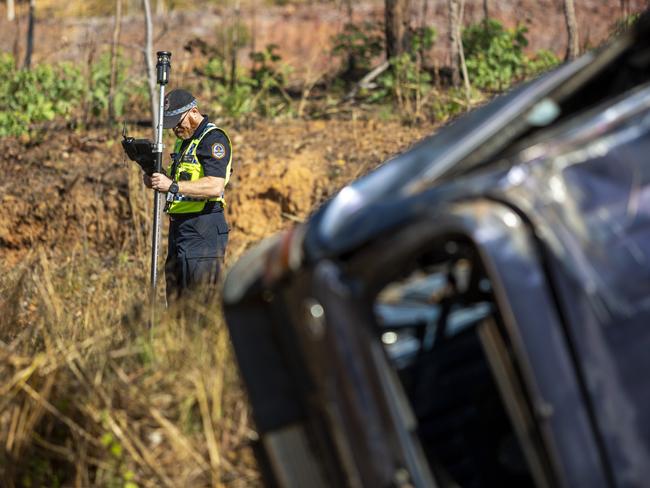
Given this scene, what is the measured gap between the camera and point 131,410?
441 cm

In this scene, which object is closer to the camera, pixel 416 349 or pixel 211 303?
pixel 416 349

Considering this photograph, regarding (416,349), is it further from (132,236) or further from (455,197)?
(132,236)

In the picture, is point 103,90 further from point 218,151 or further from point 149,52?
point 218,151

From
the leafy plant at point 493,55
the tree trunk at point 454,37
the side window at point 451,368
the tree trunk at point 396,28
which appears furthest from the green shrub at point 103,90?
the side window at point 451,368

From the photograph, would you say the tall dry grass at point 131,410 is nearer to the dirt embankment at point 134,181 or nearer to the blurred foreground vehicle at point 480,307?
the blurred foreground vehicle at point 480,307

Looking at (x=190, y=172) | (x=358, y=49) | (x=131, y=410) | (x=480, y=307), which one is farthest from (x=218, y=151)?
(x=358, y=49)

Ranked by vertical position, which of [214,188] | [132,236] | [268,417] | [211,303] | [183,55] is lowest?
[268,417]

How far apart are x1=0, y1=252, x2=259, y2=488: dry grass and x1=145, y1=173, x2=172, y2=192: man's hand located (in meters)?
1.97

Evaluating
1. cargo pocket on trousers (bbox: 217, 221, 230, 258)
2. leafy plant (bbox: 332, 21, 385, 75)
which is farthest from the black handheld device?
leafy plant (bbox: 332, 21, 385, 75)

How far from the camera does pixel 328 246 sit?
3.21 meters

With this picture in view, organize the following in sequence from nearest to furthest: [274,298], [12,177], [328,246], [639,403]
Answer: [639,403], [328,246], [274,298], [12,177]

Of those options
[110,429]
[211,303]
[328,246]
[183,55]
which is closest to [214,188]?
[211,303]

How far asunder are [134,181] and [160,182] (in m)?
3.63

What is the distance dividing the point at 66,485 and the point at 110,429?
28 centimetres
